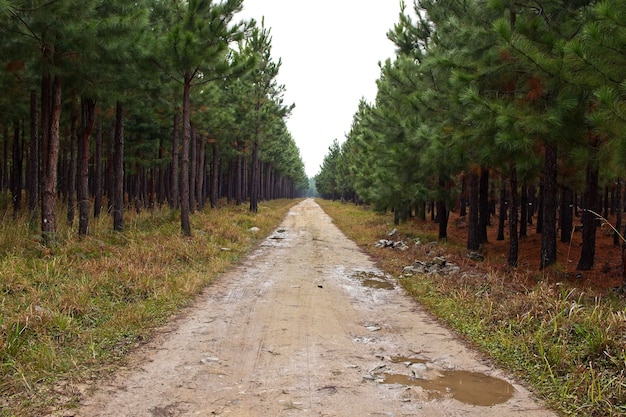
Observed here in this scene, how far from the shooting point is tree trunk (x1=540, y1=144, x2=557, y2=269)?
10.6 m

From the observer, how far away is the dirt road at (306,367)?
4.00m

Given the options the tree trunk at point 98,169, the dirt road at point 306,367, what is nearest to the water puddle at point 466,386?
the dirt road at point 306,367

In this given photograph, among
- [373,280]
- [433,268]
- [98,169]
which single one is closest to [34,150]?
[98,169]

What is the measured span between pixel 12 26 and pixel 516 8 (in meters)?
10.9

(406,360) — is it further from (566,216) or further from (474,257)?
(566,216)

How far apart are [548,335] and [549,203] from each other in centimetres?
620

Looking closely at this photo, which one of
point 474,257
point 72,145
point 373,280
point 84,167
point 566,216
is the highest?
point 72,145

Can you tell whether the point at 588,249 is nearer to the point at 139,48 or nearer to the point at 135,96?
the point at 139,48

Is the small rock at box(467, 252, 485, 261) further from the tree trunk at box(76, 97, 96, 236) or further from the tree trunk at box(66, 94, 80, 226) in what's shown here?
the tree trunk at box(66, 94, 80, 226)

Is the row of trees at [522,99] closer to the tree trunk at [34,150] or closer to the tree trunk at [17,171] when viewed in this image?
the tree trunk at [34,150]

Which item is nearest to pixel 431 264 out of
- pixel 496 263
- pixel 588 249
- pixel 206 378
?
pixel 496 263

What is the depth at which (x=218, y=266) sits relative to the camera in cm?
1093

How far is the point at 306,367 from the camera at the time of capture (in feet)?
16.1

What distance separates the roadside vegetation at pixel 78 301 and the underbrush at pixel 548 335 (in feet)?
14.8
